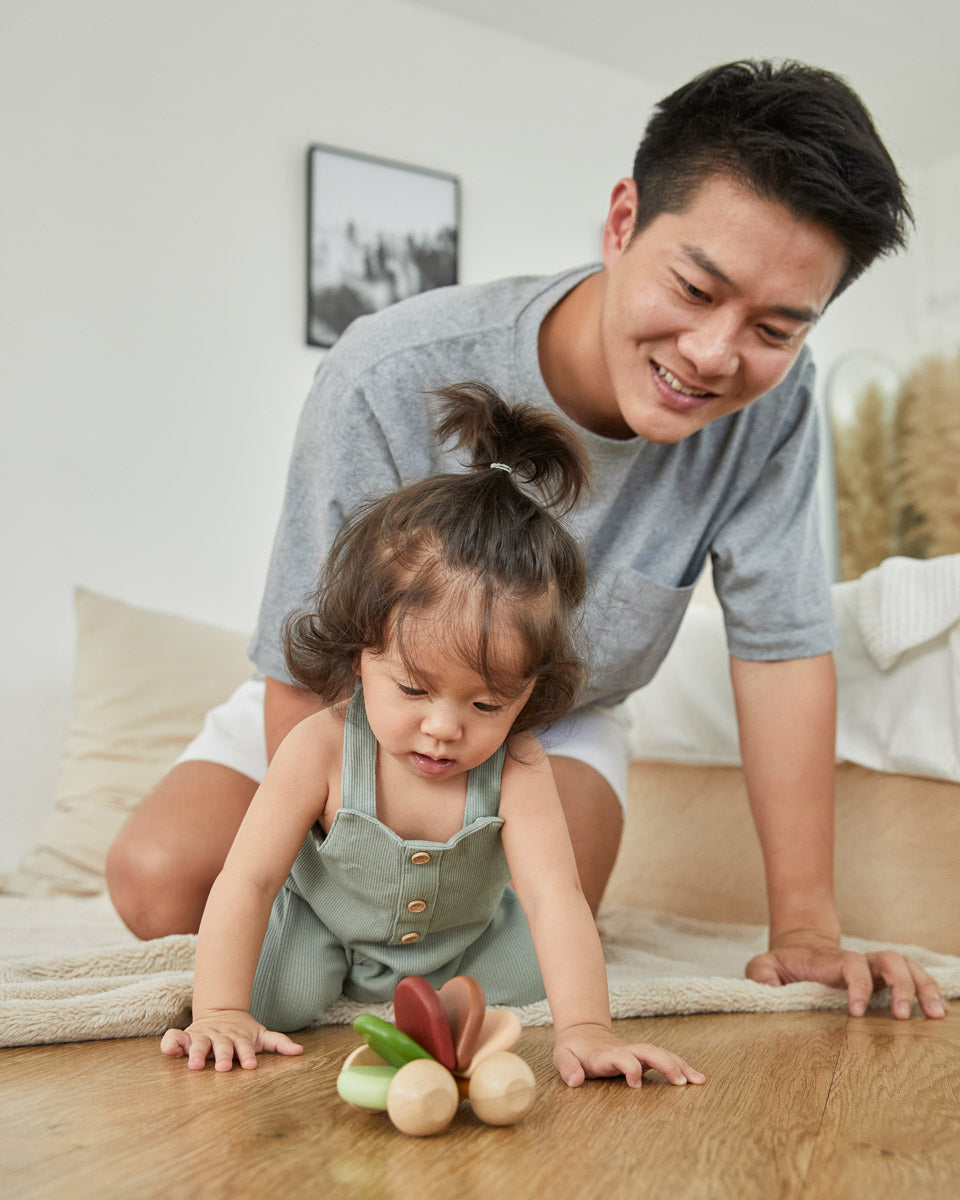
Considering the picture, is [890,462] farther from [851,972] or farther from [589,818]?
[851,972]

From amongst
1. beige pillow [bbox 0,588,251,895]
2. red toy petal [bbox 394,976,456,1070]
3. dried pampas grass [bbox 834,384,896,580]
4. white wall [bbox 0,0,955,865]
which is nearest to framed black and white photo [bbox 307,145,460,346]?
white wall [bbox 0,0,955,865]

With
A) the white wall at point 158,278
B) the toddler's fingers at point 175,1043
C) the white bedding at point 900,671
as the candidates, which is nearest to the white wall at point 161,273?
the white wall at point 158,278

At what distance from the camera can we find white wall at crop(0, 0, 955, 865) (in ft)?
7.73

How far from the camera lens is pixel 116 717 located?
7.07 ft

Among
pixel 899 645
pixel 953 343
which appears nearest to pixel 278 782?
pixel 899 645

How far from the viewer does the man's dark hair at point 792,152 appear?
101 centimetres

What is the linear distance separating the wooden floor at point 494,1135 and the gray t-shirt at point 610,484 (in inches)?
19.3

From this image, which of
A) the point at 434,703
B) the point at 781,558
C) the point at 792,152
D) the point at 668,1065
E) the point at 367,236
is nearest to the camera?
the point at 668,1065

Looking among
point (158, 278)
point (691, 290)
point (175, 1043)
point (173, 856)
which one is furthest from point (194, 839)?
point (158, 278)

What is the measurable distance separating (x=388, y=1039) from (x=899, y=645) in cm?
99

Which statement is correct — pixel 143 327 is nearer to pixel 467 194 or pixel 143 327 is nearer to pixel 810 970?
pixel 467 194

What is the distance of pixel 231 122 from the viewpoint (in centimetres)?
263

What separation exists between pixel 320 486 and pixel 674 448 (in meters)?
0.43

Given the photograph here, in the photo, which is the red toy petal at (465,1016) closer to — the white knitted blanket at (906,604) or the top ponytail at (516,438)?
the top ponytail at (516,438)
